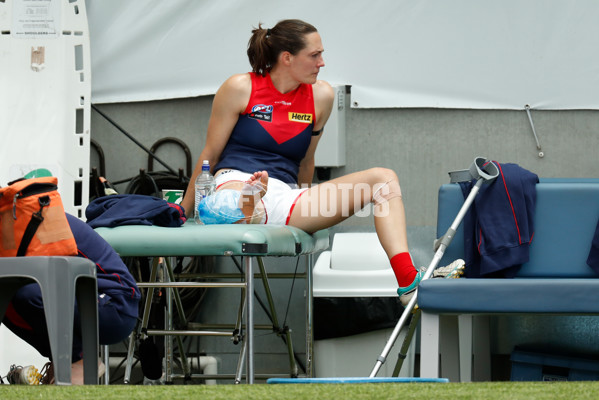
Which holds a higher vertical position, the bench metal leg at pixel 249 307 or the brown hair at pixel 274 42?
the brown hair at pixel 274 42

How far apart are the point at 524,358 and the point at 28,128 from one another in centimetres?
224

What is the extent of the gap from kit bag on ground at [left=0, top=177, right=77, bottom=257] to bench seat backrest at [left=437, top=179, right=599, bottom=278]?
1440 mm

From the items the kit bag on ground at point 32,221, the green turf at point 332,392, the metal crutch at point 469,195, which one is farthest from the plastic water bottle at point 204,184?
the green turf at point 332,392

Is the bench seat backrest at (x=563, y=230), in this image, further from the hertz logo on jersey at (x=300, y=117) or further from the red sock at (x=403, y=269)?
the hertz logo on jersey at (x=300, y=117)

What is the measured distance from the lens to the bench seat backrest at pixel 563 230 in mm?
2809

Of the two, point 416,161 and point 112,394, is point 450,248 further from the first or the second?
point 112,394

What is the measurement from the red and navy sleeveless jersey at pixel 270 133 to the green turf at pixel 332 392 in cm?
150

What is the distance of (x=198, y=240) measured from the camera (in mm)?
2473

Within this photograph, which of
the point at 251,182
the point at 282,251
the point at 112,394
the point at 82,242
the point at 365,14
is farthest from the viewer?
the point at 365,14

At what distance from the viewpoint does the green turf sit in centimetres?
151

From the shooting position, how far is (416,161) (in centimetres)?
390

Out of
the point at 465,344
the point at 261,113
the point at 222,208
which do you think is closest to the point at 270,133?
the point at 261,113

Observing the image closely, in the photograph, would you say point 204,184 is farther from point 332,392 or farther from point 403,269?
point 332,392

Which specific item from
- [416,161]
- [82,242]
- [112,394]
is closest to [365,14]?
[416,161]
